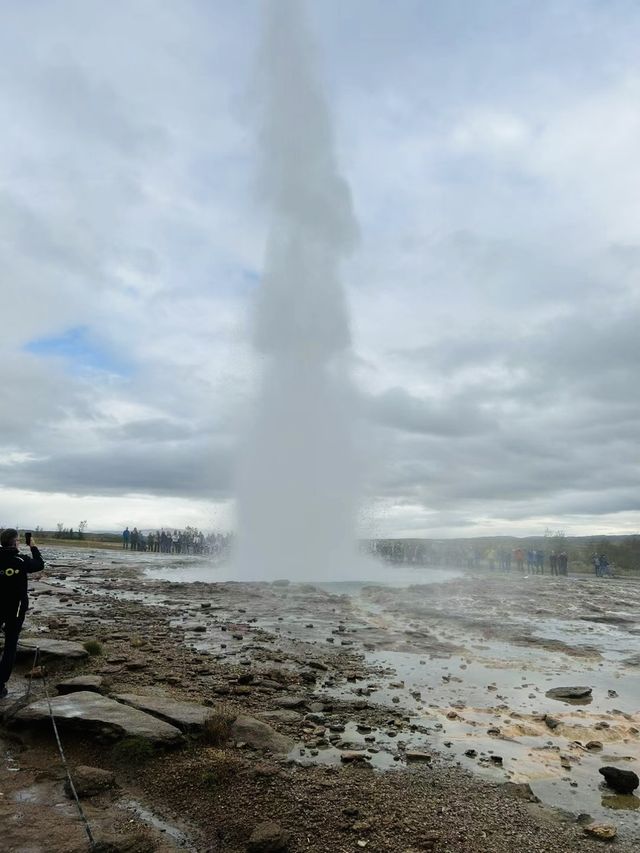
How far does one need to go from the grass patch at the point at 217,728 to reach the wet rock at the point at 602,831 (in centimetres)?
386

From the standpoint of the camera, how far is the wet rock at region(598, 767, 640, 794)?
6301mm

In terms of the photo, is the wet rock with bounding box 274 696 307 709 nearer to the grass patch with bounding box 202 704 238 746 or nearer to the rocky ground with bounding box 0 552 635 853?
the rocky ground with bounding box 0 552 635 853

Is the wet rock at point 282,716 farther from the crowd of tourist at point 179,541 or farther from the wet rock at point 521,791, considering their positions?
the crowd of tourist at point 179,541

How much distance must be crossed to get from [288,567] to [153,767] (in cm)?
2782

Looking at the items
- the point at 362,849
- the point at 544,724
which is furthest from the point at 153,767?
the point at 544,724

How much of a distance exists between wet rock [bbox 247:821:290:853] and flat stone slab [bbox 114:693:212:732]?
2245mm

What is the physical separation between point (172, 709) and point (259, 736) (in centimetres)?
124

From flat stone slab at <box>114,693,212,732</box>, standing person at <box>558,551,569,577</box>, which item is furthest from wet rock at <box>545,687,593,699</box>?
standing person at <box>558,551,569,577</box>

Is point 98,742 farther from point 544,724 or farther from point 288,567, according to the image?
point 288,567

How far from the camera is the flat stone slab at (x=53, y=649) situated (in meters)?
10.1

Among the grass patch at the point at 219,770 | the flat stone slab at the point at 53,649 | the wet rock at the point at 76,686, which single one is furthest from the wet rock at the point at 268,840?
the flat stone slab at the point at 53,649

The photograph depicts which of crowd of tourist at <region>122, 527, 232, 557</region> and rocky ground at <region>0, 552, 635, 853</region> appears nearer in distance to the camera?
rocky ground at <region>0, 552, 635, 853</region>

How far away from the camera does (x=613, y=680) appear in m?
11.6

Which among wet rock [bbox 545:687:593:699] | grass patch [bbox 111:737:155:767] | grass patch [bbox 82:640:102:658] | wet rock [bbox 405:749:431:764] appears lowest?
wet rock [bbox 545:687:593:699]
